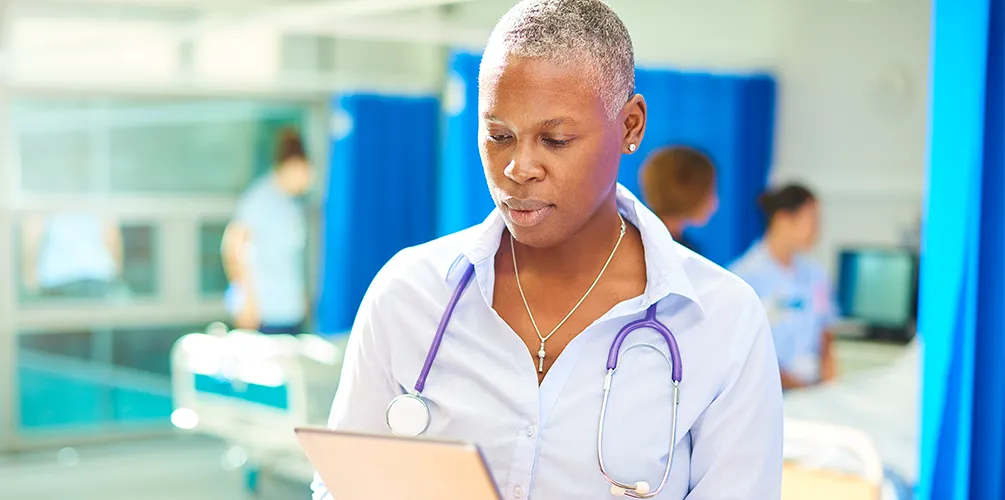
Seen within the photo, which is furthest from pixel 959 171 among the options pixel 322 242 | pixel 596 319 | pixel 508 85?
pixel 322 242

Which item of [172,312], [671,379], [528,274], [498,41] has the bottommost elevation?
[172,312]

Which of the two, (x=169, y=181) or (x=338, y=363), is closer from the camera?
(x=338, y=363)

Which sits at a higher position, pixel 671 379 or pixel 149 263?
pixel 671 379

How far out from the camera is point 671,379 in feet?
4.39

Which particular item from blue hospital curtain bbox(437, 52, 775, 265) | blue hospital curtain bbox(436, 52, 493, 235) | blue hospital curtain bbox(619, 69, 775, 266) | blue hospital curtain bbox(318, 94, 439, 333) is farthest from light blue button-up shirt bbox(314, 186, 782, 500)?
blue hospital curtain bbox(318, 94, 439, 333)

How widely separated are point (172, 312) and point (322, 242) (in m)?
1.00

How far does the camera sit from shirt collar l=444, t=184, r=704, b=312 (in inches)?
54.0

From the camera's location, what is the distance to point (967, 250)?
7.16ft

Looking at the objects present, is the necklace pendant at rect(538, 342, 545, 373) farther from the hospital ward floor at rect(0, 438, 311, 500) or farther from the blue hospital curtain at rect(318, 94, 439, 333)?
the blue hospital curtain at rect(318, 94, 439, 333)

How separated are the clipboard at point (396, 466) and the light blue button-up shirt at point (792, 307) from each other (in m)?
3.31

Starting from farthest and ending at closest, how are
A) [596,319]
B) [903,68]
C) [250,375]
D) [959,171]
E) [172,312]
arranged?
[172,312] → [903,68] → [250,375] → [959,171] → [596,319]

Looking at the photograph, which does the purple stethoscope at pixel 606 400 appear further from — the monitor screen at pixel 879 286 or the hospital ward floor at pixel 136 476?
the monitor screen at pixel 879 286

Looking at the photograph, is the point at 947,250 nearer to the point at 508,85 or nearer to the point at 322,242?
the point at 508,85

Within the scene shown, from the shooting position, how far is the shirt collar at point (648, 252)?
1.37 m
